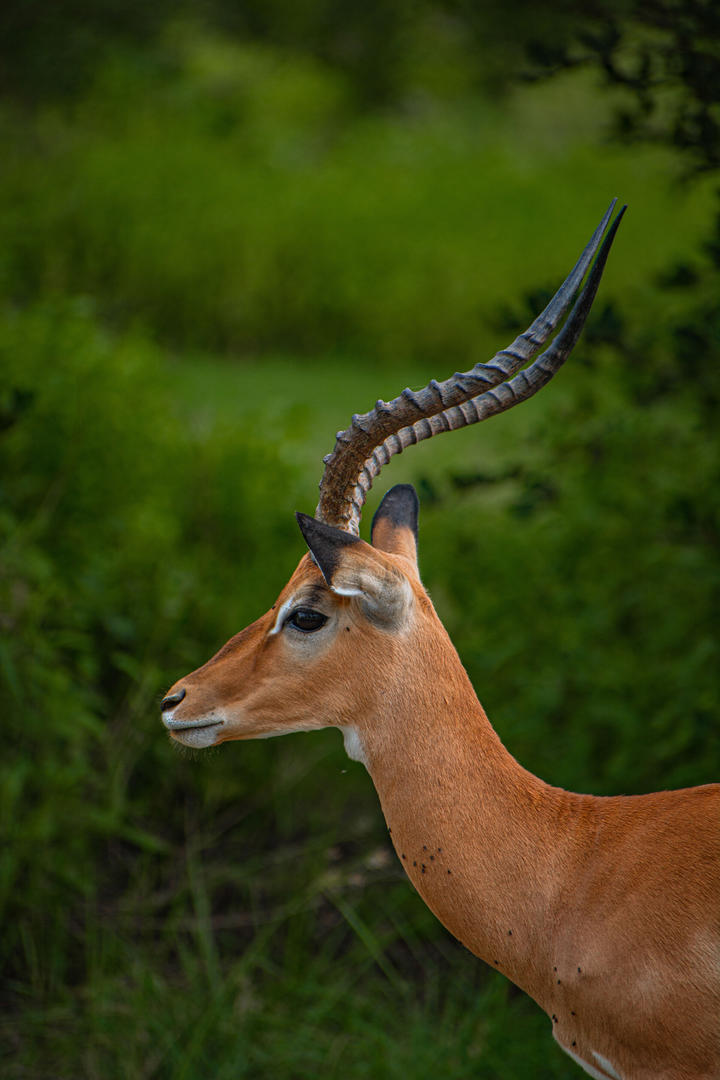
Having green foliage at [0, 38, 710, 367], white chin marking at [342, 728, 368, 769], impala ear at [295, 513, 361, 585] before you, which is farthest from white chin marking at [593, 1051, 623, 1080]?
green foliage at [0, 38, 710, 367]

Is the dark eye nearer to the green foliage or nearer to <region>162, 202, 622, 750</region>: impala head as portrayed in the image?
<region>162, 202, 622, 750</region>: impala head

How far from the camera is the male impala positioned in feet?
6.15

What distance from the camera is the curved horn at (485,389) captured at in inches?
73.0

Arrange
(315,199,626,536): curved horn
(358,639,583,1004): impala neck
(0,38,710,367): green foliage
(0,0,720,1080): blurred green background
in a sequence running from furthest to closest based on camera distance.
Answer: (0,38,710,367): green foliage, (0,0,720,1080): blurred green background, (358,639,583,1004): impala neck, (315,199,626,536): curved horn

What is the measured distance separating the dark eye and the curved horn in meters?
0.24

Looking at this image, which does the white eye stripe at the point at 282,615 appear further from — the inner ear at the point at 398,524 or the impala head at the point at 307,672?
the inner ear at the point at 398,524

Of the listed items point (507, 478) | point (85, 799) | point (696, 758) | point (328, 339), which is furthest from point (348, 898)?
point (328, 339)

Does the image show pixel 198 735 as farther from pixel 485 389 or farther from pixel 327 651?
pixel 485 389

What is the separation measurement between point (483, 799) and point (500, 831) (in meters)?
0.06

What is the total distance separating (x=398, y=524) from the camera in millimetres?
2412

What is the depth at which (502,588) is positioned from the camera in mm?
4195

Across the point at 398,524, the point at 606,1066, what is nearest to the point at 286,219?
the point at 398,524

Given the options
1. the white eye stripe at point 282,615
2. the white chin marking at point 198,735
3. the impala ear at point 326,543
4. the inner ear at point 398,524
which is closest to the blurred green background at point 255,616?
the white chin marking at point 198,735

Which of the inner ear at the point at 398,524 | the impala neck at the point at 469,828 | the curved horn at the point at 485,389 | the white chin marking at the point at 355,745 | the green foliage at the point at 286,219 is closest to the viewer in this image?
the curved horn at the point at 485,389
